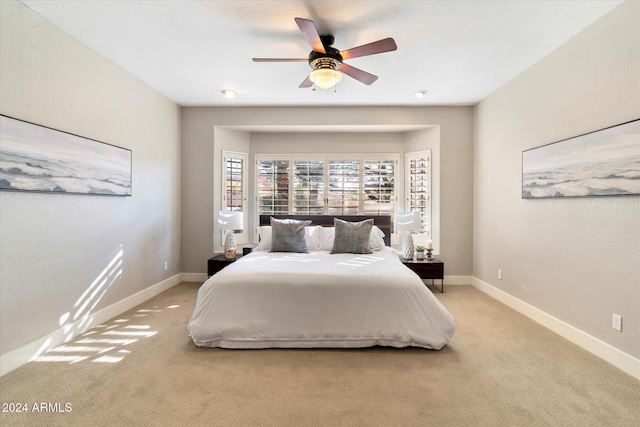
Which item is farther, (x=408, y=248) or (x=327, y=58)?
(x=408, y=248)

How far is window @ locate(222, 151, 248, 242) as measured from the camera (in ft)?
16.0

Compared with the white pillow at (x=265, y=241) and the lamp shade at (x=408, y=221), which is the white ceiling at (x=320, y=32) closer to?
the lamp shade at (x=408, y=221)

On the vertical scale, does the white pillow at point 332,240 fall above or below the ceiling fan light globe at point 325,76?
below

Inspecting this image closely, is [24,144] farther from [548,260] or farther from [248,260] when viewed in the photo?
[548,260]

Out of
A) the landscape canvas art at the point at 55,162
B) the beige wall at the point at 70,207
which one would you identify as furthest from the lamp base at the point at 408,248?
the landscape canvas art at the point at 55,162

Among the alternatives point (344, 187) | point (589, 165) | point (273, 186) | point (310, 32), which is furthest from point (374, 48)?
point (273, 186)

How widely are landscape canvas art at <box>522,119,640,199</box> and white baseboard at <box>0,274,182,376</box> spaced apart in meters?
4.82

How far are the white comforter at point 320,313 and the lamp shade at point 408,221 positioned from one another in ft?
5.86

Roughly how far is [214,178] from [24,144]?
8.16 ft

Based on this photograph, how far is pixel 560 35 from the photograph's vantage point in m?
2.62

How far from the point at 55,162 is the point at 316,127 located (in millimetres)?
3273

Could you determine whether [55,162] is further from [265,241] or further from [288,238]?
[288,238]

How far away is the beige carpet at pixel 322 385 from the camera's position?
1703 millimetres

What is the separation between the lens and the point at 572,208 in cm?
269
